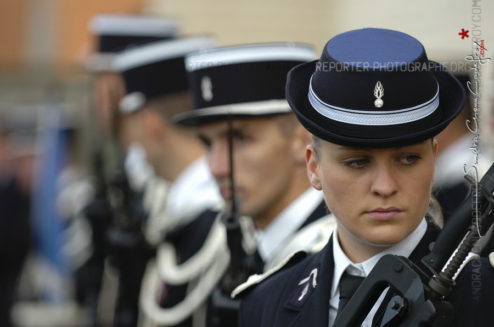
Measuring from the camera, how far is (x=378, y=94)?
256 centimetres

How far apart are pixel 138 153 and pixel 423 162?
663 centimetres

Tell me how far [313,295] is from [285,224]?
139cm

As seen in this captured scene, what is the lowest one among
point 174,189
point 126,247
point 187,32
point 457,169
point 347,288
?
point 187,32

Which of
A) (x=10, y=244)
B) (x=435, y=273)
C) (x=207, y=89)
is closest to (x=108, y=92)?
(x=10, y=244)

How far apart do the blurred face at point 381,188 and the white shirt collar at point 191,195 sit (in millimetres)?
2957

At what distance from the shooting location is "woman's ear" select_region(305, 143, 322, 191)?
2.82 metres

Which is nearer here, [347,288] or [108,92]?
[347,288]

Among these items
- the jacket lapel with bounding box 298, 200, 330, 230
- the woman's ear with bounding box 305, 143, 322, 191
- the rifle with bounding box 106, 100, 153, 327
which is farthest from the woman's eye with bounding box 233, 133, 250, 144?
the rifle with bounding box 106, 100, 153, 327

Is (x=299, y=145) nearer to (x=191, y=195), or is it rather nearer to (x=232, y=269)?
(x=232, y=269)

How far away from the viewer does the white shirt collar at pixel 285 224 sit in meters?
4.18

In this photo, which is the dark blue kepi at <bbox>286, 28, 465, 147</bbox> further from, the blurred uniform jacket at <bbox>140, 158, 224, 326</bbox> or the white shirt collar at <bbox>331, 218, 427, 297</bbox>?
the blurred uniform jacket at <bbox>140, 158, 224, 326</bbox>

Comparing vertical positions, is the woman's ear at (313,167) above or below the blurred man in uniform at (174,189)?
above

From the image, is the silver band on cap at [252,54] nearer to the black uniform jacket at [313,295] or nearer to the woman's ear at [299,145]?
the woman's ear at [299,145]

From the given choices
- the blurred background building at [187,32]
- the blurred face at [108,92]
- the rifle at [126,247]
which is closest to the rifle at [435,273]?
the blurred background building at [187,32]
